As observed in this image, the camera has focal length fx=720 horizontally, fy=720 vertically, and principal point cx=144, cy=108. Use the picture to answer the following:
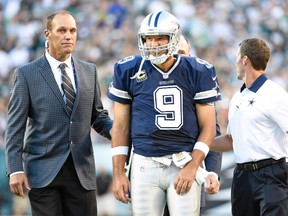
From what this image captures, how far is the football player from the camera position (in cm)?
410

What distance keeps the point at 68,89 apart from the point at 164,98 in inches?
40.1

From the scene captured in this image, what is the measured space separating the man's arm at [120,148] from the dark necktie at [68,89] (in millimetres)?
714

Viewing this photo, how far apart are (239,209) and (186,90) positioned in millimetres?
1239

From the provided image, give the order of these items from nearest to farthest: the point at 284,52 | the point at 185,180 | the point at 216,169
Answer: the point at 185,180
the point at 216,169
the point at 284,52

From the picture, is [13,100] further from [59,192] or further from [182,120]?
[182,120]

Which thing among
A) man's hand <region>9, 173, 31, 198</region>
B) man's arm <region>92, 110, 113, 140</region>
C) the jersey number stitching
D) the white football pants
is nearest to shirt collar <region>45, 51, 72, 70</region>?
man's arm <region>92, 110, 113, 140</region>

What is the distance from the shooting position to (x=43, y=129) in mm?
4859

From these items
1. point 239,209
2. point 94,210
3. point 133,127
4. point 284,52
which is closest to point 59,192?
point 94,210

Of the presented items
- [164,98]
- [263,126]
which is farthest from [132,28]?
[164,98]

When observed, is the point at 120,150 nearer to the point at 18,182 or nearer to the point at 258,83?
the point at 18,182

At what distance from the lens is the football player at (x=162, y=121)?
410 cm

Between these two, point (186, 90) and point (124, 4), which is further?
point (124, 4)

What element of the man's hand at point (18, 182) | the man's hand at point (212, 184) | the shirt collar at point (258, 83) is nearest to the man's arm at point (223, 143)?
the shirt collar at point (258, 83)

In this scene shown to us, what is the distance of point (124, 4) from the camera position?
42.4 ft
